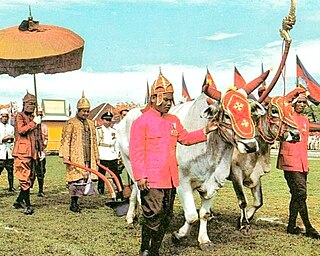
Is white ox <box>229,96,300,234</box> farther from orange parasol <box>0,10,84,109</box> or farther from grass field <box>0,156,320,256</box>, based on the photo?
orange parasol <box>0,10,84,109</box>

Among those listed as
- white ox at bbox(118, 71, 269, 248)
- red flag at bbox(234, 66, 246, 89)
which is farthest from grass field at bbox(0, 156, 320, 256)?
red flag at bbox(234, 66, 246, 89)

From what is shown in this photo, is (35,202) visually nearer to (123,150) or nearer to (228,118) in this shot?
(123,150)

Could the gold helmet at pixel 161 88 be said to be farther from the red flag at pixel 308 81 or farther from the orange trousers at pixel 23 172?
the red flag at pixel 308 81

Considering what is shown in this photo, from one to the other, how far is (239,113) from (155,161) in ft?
3.62

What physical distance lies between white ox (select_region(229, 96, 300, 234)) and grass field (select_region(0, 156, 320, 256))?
0.50 meters

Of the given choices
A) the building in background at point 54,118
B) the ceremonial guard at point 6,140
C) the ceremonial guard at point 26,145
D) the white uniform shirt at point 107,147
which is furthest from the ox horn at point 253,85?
the building in background at point 54,118

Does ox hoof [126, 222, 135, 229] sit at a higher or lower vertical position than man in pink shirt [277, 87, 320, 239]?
lower

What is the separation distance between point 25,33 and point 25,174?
2.42 metres

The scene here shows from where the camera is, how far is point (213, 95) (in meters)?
6.64

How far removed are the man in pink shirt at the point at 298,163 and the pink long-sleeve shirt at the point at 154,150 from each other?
7.99 ft

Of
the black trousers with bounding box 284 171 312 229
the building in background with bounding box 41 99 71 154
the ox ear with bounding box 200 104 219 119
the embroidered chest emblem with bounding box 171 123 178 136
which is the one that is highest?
the ox ear with bounding box 200 104 219 119

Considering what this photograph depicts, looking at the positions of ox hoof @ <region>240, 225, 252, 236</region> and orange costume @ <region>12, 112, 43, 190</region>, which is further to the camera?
orange costume @ <region>12, 112, 43, 190</region>

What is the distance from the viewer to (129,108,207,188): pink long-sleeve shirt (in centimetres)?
592

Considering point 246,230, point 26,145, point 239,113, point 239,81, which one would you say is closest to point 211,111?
point 239,113
